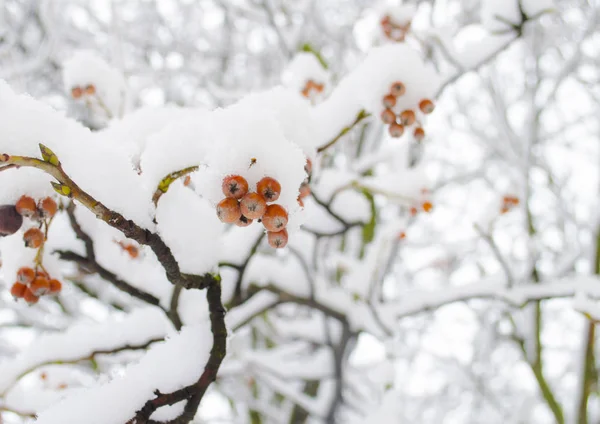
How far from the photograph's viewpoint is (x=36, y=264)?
1.35 meters

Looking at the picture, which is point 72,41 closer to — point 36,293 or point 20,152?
point 36,293

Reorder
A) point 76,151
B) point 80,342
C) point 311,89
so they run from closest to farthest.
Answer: point 76,151
point 80,342
point 311,89

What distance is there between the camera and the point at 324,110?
1.57 m

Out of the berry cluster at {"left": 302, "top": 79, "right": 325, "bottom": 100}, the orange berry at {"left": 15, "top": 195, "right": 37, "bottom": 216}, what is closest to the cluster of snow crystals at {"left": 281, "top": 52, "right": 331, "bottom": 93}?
the berry cluster at {"left": 302, "top": 79, "right": 325, "bottom": 100}

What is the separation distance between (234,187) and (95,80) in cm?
158

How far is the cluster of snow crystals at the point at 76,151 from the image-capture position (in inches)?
34.1

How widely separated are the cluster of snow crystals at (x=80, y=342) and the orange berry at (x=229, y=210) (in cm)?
87

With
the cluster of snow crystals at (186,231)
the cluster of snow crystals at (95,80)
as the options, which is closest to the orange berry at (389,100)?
the cluster of snow crystals at (186,231)

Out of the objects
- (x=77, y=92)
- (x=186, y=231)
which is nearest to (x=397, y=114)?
(x=186, y=231)

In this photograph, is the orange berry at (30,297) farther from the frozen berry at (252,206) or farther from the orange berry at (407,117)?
the orange berry at (407,117)

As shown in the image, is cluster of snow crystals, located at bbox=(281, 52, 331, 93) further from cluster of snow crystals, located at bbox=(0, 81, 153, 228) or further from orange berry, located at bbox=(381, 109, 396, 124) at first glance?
cluster of snow crystals, located at bbox=(0, 81, 153, 228)

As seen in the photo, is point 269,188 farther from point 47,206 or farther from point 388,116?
point 388,116

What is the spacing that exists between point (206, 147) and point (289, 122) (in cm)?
23

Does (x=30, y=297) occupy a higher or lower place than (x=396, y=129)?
lower
